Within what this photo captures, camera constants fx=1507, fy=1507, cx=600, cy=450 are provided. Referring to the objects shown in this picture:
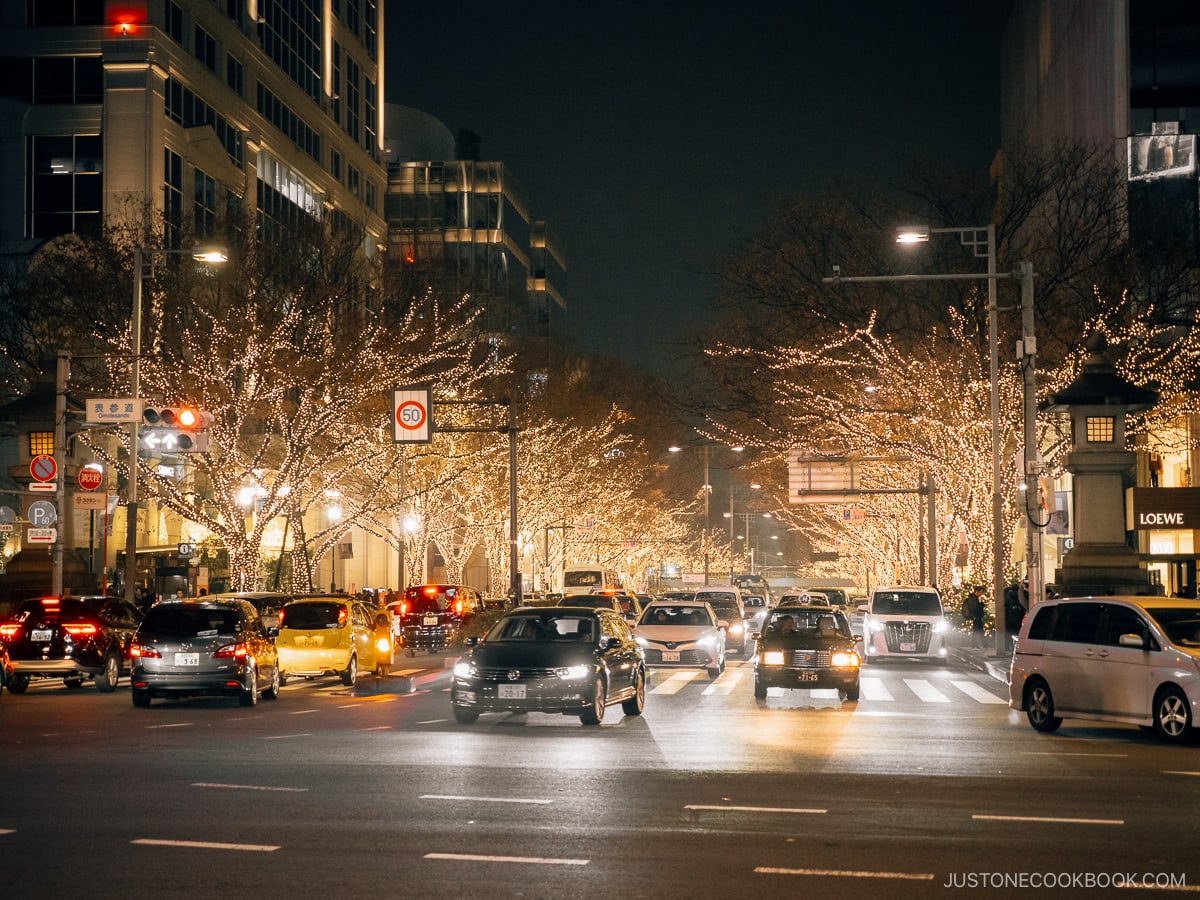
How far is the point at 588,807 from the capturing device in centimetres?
1203

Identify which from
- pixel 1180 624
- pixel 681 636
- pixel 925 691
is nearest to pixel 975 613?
pixel 681 636

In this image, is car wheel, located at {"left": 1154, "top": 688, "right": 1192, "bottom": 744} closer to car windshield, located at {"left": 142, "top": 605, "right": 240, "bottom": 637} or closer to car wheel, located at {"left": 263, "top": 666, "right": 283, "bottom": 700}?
car windshield, located at {"left": 142, "top": 605, "right": 240, "bottom": 637}

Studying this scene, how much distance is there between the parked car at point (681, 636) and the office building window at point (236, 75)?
150ft

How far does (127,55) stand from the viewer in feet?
197

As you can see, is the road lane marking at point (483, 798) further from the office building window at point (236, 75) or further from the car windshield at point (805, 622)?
the office building window at point (236, 75)

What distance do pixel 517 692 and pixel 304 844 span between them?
29.8 ft

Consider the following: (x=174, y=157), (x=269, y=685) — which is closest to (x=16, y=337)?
(x=174, y=157)

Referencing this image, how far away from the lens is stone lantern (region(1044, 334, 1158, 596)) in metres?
32.7

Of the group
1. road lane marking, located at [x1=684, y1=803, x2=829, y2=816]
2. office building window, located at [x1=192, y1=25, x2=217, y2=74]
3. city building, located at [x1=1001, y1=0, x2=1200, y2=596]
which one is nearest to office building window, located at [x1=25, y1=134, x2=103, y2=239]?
office building window, located at [x1=192, y1=25, x2=217, y2=74]

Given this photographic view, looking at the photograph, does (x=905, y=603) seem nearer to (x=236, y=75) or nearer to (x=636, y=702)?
(x=636, y=702)

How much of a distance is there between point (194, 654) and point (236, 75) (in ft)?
171

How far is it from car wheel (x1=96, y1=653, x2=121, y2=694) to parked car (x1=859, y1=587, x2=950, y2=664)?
60.8ft

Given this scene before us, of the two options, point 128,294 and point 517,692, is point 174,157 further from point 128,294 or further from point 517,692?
point 517,692

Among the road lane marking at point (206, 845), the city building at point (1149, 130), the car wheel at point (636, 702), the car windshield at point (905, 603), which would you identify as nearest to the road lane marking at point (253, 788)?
the road lane marking at point (206, 845)
